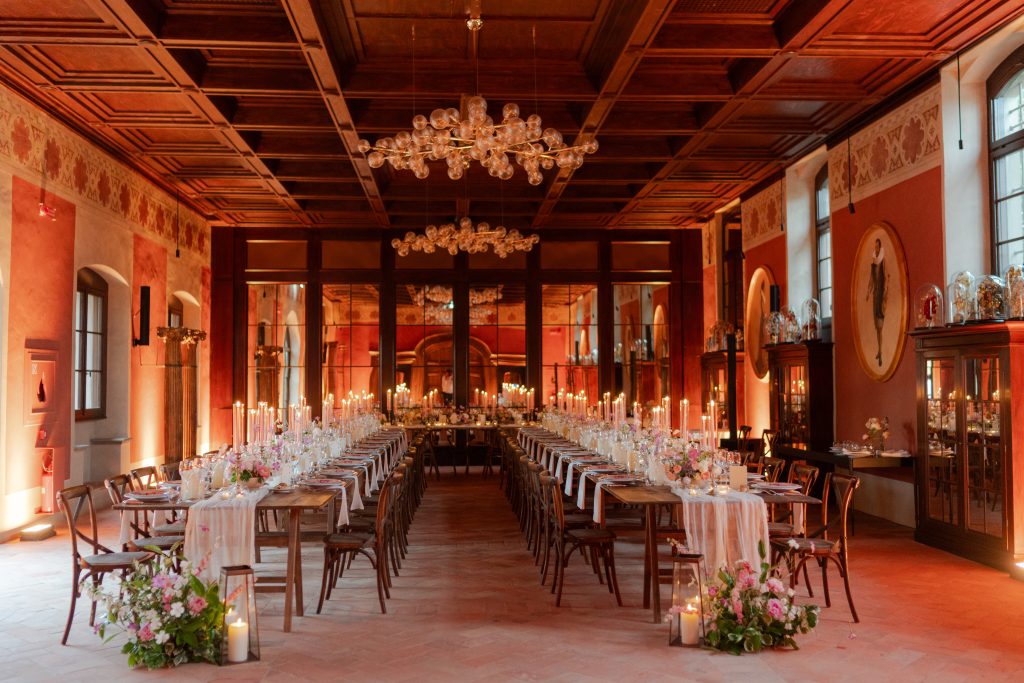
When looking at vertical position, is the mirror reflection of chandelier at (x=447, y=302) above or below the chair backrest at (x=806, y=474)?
above

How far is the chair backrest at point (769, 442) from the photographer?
436 inches

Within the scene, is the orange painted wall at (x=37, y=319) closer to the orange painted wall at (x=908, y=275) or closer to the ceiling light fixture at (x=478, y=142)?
the ceiling light fixture at (x=478, y=142)

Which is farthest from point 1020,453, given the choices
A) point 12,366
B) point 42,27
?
point 12,366

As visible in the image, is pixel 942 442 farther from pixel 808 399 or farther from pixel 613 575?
pixel 613 575

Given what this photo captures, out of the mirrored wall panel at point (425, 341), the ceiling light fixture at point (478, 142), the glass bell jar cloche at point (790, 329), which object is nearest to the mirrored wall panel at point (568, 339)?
the mirrored wall panel at point (425, 341)

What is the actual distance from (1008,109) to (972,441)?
129 inches

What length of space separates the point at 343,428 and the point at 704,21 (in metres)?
6.40

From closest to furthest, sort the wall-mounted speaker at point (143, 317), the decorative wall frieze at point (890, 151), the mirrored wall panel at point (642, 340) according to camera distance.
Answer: the decorative wall frieze at point (890, 151)
the wall-mounted speaker at point (143, 317)
the mirrored wall panel at point (642, 340)

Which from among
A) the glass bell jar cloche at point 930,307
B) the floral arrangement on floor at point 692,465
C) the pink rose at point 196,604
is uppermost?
the glass bell jar cloche at point 930,307

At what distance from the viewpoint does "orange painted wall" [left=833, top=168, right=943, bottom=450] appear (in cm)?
864

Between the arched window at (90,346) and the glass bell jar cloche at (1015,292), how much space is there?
10146 mm

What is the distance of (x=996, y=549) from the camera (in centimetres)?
689

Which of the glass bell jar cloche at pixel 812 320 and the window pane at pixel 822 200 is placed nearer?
the glass bell jar cloche at pixel 812 320

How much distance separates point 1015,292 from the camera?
687 cm
